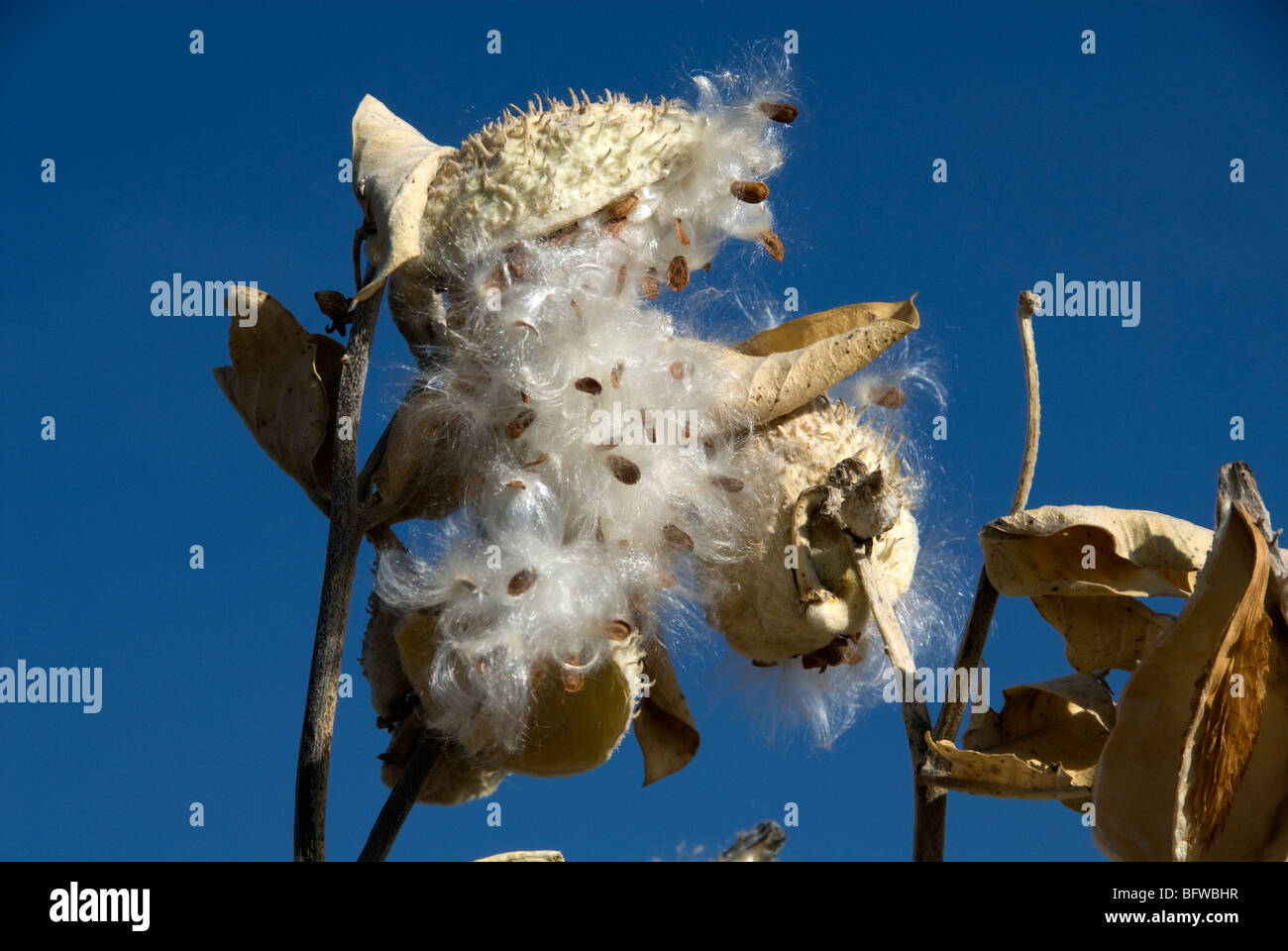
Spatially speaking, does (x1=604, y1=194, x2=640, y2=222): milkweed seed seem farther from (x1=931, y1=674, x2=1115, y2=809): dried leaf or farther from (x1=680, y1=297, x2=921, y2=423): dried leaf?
(x1=931, y1=674, x2=1115, y2=809): dried leaf

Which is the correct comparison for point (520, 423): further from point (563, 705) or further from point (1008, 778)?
point (1008, 778)

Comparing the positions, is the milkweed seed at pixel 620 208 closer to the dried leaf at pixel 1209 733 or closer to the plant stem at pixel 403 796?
the plant stem at pixel 403 796

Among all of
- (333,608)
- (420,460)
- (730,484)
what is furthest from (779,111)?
(333,608)

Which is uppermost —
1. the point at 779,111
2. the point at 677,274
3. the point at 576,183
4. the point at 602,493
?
the point at 779,111

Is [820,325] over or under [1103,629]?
over

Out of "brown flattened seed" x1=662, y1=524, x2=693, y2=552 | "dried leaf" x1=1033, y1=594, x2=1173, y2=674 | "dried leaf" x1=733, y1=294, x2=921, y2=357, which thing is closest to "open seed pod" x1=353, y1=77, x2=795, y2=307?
"dried leaf" x1=733, y1=294, x2=921, y2=357
